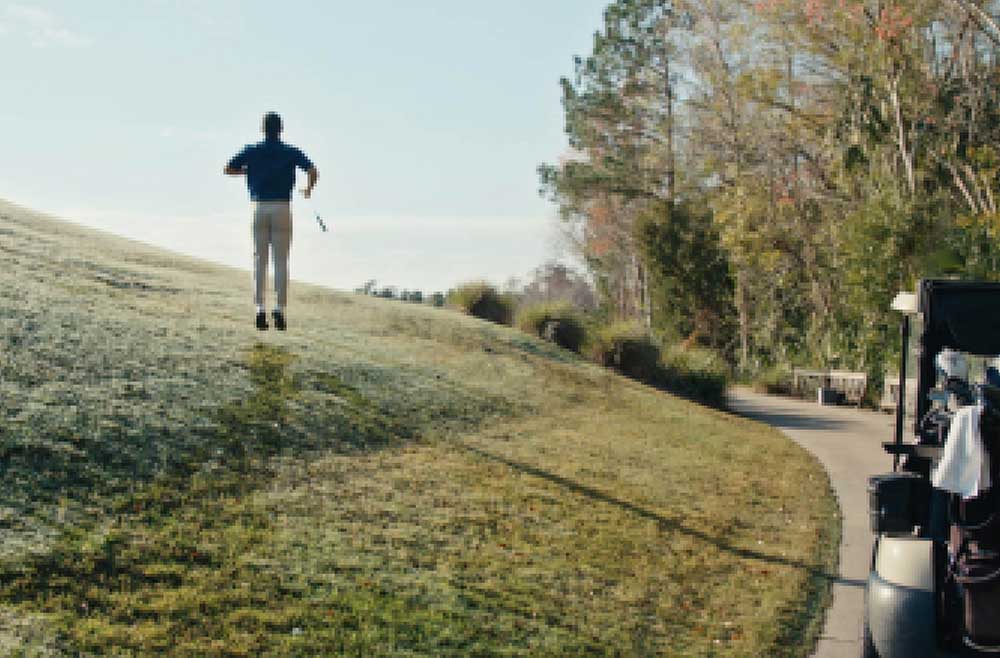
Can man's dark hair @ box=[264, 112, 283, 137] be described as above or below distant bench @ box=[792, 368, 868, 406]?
above

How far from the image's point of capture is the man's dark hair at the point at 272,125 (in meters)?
10.4

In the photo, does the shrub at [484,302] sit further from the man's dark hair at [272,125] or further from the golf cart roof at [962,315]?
the golf cart roof at [962,315]

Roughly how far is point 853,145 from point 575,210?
21794mm

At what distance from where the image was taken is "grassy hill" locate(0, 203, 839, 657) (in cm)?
580

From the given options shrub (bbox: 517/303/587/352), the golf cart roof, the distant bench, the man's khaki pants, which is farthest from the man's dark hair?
the distant bench

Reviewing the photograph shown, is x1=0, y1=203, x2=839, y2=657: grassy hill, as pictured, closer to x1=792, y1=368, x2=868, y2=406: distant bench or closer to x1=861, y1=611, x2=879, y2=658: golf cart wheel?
x1=861, y1=611, x2=879, y2=658: golf cart wheel

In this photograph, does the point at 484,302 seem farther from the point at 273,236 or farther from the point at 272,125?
the point at 272,125

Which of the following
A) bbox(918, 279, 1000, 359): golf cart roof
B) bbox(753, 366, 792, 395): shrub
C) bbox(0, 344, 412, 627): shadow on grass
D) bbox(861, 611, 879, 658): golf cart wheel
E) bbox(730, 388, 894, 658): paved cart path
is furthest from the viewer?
bbox(753, 366, 792, 395): shrub

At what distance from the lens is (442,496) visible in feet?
29.6

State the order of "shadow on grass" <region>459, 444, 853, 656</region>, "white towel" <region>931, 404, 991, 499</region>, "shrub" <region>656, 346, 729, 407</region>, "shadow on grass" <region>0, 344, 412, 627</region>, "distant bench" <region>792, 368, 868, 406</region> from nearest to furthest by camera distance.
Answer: "white towel" <region>931, 404, 991, 499</region>, "shadow on grass" <region>0, 344, 412, 627</region>, "shadow on grass" <region>459, 444, 853, 656</region>, "shrub" <region>656, 346, 729, 407</region>, "distant bench" <region>792, 368, 868, 406</region>

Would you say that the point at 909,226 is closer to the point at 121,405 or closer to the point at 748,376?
the point at 748,376

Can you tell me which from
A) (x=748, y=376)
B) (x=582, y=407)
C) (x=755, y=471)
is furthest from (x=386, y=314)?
(x=748, y=376)

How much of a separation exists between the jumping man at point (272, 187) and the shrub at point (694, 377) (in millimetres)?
12839

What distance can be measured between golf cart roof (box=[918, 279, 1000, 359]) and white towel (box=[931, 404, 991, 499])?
1.83 m
